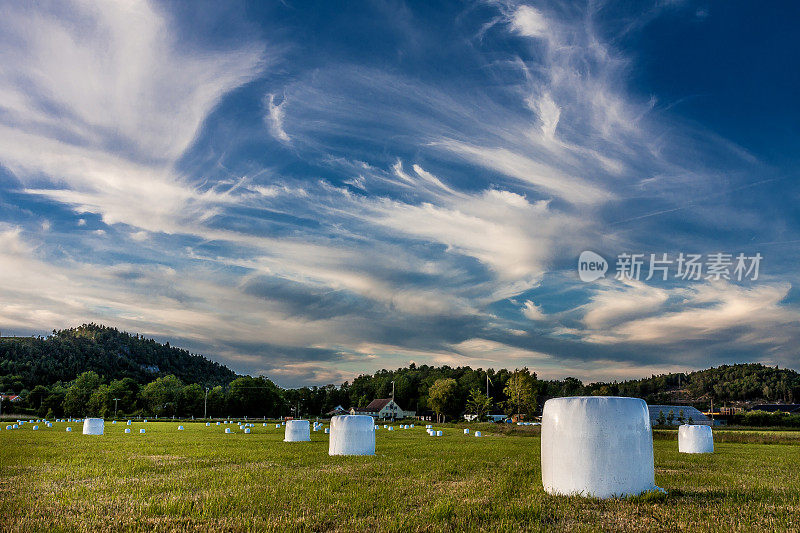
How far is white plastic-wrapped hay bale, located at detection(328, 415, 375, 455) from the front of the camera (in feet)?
72.4

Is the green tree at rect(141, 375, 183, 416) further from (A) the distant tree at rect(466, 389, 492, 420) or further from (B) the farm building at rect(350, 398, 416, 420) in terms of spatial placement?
(A) the distant tree at rect(466, 389, 492, 420)

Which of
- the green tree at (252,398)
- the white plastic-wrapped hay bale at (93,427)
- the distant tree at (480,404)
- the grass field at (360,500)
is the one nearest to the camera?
the grass field at (360,500)

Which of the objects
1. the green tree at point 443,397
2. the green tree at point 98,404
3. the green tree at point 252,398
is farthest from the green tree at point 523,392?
the green tree at point 98,404

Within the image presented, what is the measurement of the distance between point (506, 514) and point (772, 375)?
20392 cm

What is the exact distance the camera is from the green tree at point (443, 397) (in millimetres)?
121000

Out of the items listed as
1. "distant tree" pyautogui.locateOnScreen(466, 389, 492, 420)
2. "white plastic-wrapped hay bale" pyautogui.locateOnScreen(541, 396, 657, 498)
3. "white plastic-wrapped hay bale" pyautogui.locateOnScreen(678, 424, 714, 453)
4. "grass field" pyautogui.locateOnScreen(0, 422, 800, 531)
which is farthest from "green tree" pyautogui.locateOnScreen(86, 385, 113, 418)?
"white plastic-wrapped hay bale" pyautogui.locateOnScreen(541, 396, 657, 498)

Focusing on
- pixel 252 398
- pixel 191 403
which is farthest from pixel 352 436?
pixel 252 398

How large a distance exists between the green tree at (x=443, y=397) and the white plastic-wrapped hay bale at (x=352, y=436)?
10007 centimetres

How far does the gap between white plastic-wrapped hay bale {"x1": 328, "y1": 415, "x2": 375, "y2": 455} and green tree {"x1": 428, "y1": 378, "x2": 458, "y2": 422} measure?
100 meters

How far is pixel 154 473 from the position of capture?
1510 cm

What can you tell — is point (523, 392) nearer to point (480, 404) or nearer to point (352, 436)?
point (480, 404)

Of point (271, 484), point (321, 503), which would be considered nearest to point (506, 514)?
point (321, 503)

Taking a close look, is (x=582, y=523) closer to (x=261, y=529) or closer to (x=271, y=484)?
(x=261, y=529)

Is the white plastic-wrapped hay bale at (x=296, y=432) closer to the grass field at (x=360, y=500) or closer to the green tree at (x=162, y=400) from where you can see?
the grass field at (x=360, y=500)
